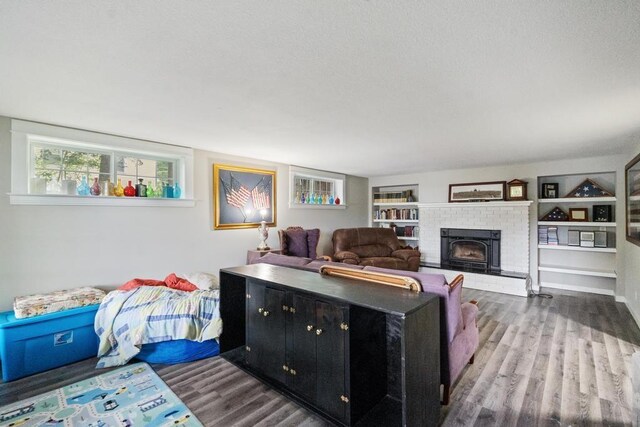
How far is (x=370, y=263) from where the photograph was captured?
215 inches

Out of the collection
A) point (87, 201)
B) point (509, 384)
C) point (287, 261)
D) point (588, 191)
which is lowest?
point (509, 384)

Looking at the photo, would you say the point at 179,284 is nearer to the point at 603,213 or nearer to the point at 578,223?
the point at 578,223

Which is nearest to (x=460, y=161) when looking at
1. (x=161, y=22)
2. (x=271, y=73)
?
(x=271, y=73)

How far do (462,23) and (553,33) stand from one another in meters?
0.50

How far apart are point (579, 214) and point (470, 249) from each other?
1.83 metres

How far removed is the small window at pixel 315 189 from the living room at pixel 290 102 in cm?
77

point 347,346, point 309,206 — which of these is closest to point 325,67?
point 347,346

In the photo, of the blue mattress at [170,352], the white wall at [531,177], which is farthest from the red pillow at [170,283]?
the white wall at [531,177]

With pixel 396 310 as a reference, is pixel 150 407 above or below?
below

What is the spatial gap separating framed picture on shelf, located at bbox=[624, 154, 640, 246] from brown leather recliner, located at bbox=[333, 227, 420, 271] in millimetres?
3018

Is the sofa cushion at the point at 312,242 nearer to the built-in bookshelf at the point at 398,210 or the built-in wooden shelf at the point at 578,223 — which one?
the built-in bookshelf at the point at 398,210

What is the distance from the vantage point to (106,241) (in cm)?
332

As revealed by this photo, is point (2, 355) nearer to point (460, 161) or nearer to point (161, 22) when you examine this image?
point (161, 22)

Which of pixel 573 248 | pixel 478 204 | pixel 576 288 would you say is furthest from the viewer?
pixel 478 204
